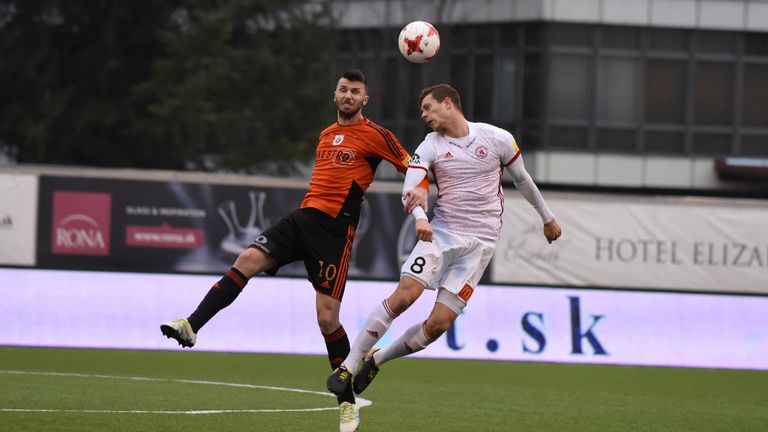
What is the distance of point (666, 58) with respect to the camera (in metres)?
41.6

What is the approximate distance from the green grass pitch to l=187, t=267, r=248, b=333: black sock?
2.51 ft

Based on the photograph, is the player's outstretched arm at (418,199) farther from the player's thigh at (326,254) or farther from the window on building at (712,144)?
the window on building at (712,144)

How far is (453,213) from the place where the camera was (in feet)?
37.0

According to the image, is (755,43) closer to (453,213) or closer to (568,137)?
(568,137)

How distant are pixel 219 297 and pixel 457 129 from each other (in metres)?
2.17

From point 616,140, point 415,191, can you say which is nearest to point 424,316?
point 415,191

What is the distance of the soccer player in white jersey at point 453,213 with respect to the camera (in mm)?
11062

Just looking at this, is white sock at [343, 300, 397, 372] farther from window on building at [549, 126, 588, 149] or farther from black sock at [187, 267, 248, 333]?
window on building at [549, 126, 588, 149]

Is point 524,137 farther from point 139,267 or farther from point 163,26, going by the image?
point 139,267

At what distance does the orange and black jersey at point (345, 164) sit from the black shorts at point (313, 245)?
0.09 m

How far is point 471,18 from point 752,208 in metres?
19.2

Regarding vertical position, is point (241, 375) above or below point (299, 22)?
below

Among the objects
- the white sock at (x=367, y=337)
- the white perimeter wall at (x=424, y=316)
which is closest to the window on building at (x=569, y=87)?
the white perimeter wall at (x=424, y=316)

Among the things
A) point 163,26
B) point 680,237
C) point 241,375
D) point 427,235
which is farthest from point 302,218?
point 163,26
